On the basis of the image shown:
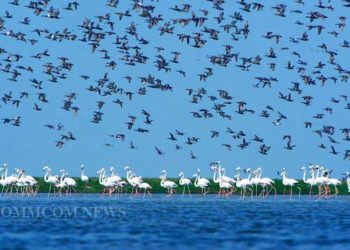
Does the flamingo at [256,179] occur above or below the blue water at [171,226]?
above

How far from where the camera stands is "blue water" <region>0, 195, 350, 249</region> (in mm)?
42156

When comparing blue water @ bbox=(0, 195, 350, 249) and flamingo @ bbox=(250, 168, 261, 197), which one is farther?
flamingo @ bbox=(250, 168, 261, 197)

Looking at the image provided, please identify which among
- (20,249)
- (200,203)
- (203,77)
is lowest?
(20,249)

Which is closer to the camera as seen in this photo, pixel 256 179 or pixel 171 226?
pixel 171 226

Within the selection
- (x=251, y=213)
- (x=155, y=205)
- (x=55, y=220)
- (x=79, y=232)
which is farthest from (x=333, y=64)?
(x=79, y=232)

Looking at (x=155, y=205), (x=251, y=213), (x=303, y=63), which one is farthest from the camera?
(x=303, y=63)

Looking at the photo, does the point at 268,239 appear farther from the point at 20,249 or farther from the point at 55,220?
the point at 55,220

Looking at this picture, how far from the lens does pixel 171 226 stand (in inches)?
1987

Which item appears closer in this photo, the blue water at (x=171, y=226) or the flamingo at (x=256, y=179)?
the blue water at (x=171, y=226)

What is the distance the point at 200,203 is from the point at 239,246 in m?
33.5

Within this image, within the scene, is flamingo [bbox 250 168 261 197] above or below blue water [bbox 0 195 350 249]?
above

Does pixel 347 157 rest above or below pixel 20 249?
above

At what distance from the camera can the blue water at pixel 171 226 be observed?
138ft

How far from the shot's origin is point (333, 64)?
7969 centimetres
